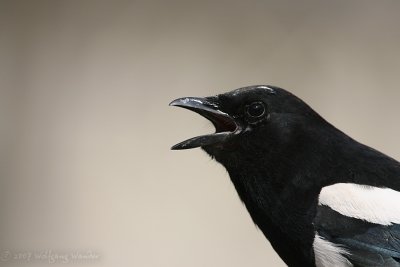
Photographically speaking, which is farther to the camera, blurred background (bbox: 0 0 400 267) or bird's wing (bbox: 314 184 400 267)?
blurred background (bbox: 0 0 400 267)

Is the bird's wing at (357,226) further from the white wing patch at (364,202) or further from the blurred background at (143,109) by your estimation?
the blurred background at (143,109)

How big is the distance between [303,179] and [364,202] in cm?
9

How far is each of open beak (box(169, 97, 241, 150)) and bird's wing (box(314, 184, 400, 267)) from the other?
0.18m

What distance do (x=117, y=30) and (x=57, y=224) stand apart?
561 mm

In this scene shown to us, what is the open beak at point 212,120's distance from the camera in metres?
0.94

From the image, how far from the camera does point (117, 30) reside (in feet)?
5.71

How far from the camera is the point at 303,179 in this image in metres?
0.92

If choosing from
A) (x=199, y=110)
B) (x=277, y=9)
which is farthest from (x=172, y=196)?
(x=199, y=110)

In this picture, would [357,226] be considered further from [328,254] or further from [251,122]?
[251,122]

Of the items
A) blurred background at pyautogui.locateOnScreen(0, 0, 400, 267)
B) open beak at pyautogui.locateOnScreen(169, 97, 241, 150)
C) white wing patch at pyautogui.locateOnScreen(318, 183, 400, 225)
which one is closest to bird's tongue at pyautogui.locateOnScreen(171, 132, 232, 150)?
open beak at pyautogui.locateOnScreen(169, 97, 241, 150)

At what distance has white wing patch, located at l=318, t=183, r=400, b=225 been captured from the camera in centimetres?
88

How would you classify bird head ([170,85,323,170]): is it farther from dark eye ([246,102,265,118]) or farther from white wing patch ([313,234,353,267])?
white wing patch ([313,234,353,267])

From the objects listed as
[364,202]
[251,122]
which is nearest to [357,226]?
[364,202]

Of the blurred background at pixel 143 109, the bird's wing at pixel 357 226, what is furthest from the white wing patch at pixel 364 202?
the blurred background at pixel 143 109
